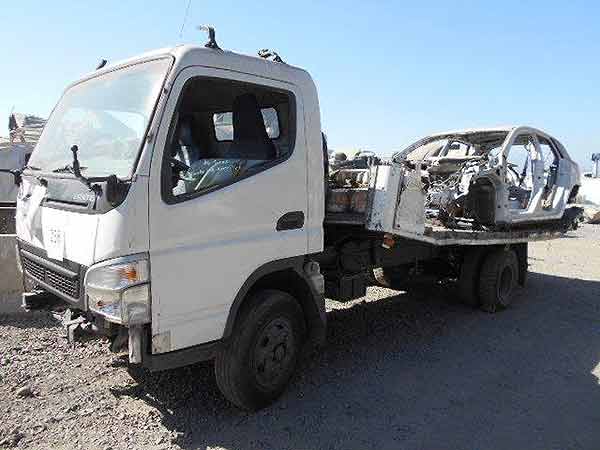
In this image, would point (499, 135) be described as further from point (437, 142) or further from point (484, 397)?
point (484, 397)

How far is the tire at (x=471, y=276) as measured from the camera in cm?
641

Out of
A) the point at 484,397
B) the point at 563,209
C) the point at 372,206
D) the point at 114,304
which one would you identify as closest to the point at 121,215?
the point at 114,304

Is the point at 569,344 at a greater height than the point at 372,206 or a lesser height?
lesser

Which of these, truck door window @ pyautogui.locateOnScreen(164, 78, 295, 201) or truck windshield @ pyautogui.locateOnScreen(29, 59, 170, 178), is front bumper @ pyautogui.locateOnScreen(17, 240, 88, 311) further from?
truck door window @ pyautogui.locateOnScreen(164, 78, 295, 201)

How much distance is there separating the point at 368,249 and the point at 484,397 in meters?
1.67

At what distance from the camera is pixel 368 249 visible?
4.80m

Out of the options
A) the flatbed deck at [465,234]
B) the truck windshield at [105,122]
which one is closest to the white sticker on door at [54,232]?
the truck windshield at [105,122]

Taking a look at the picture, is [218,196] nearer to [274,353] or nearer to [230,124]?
[230,124]

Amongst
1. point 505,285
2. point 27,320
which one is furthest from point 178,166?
point 505,285

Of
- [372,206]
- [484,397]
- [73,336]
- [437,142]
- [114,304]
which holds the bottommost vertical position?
[484,397]

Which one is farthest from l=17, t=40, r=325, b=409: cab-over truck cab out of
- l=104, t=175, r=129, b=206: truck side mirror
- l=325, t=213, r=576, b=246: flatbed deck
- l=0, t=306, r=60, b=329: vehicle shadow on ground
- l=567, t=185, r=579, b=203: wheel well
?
l=567, t=185, r=579, b=203: wheel well

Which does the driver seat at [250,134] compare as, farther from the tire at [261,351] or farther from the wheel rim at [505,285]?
the wheel rim at [505,285]

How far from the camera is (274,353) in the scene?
3680mm

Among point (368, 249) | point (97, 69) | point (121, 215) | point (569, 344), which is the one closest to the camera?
point (121, 215)
